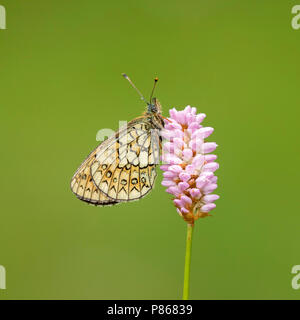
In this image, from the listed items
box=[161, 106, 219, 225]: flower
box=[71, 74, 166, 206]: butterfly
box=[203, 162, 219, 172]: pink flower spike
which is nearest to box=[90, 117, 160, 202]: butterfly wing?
box=[71, 74, 166, 206]: butterfly

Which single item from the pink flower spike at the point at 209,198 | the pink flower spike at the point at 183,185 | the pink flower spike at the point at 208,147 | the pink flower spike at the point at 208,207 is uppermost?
the pink flower spike at the point at 208,147

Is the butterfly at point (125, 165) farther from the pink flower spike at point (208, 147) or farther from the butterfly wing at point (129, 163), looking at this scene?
the pink flower spike at point (208, 147)

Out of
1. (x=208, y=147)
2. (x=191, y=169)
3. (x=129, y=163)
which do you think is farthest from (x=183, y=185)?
(x=129, y=163)

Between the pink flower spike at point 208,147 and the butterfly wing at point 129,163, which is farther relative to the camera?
the butterfly wing at point 129,163

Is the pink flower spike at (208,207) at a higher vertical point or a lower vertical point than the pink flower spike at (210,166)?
lower

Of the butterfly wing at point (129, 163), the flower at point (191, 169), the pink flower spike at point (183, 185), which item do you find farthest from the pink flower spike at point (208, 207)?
the butterfly wing at point (129, 163)

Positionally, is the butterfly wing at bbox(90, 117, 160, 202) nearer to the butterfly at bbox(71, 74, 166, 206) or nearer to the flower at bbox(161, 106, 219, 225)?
the butterfly at bbox(71, 74, 166, 206)

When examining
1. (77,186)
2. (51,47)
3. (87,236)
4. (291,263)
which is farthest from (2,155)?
(291,263)

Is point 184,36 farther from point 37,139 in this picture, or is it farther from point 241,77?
point 37,139
